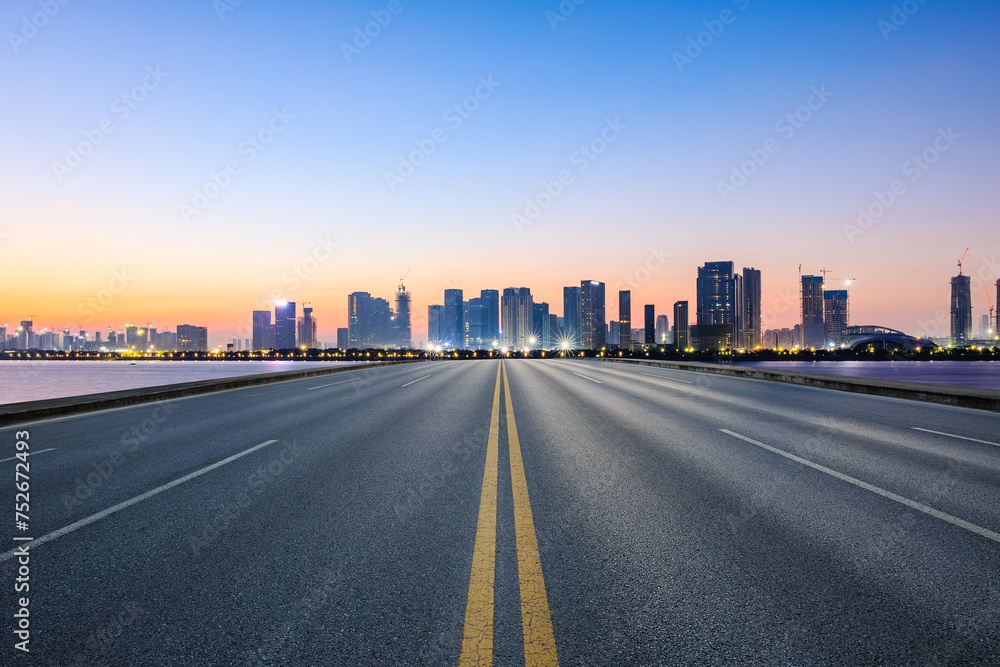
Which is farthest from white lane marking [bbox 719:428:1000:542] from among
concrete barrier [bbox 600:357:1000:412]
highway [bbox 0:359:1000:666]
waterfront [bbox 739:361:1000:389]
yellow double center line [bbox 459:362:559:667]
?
waterfront [bbox 739:361:1000:389]

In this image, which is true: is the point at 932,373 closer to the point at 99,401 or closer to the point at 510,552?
the point at 510,552

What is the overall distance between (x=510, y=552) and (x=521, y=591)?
0.64 meters

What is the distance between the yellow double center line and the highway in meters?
0.02

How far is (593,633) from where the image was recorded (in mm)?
2912

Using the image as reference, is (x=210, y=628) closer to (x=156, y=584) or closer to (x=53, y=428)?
(x=156, y=584)

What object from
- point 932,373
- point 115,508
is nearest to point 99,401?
point 115,508

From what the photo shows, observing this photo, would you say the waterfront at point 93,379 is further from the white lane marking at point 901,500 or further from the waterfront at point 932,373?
the waterfront at point 932,373

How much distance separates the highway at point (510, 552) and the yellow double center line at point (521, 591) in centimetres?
2

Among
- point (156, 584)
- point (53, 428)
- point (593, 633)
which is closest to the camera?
point (593, 633)

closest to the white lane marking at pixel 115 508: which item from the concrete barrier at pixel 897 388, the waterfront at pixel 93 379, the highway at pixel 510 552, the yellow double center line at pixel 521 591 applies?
the highway at pixel 510 552

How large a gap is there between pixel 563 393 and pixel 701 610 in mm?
14291

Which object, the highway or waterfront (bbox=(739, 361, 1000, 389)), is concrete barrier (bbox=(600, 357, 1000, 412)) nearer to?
the highway

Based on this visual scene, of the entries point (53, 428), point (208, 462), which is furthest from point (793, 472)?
point (53, 428)

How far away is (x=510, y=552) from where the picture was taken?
3984 mm
